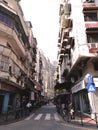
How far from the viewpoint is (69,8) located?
20828 millimetres

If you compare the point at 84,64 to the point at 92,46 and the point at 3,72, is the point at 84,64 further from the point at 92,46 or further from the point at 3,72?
the point at 3,72

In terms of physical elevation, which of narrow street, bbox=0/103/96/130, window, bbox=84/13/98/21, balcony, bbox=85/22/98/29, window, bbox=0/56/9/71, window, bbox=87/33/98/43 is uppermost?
window, bbox=84/13/98/21

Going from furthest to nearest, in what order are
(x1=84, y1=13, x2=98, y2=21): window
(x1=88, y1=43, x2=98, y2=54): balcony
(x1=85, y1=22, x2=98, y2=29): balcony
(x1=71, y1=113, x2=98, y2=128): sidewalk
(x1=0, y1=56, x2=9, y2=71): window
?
(x1=0, y1=56, x2=9, y2=71): window → (x1=84, y1=13, x2=98, y2=21): window → (x1=85, y1=22, x2=98, y2=29): balcony → (x1=88, y1=43, x2=98, y2=54): balcony → (x1=71, y1=113, x2=98, y2=128): sidewalk

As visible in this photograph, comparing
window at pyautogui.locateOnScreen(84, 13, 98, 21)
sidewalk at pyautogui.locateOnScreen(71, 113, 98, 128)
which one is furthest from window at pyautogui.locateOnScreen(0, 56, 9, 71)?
window at pyautogui.locateOnScreen(84, 13, 98, 21)

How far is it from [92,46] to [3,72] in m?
11.2

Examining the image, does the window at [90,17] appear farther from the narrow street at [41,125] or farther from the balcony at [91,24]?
the narrow street at [41,125]

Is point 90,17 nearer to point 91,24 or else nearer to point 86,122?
point 91,24

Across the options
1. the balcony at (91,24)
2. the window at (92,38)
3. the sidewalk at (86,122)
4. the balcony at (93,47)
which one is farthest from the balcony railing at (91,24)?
the sidewalk at (86,122)

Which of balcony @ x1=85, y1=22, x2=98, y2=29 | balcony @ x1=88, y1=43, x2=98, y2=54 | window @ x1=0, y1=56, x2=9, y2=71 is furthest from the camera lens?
window @ x1=0, y1=56, x2=9, y2=71

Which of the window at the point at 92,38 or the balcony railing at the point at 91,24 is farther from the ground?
the balcony railing at the point at 91,24

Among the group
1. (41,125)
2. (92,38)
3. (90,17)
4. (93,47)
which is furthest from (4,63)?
(90,17)

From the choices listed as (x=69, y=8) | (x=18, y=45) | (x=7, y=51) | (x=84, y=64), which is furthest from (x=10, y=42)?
(x=84, y=64)

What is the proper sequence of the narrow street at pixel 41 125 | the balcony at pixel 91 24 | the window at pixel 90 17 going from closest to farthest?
1. the narrow street at pixel 41 125
2. the balcony at pixel 91 24
3. the window at pixel 90 17

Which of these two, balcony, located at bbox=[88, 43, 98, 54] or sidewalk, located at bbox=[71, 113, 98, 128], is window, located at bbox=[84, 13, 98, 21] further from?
sidewalk, located at bbox=[71, 113, 98, 128]
